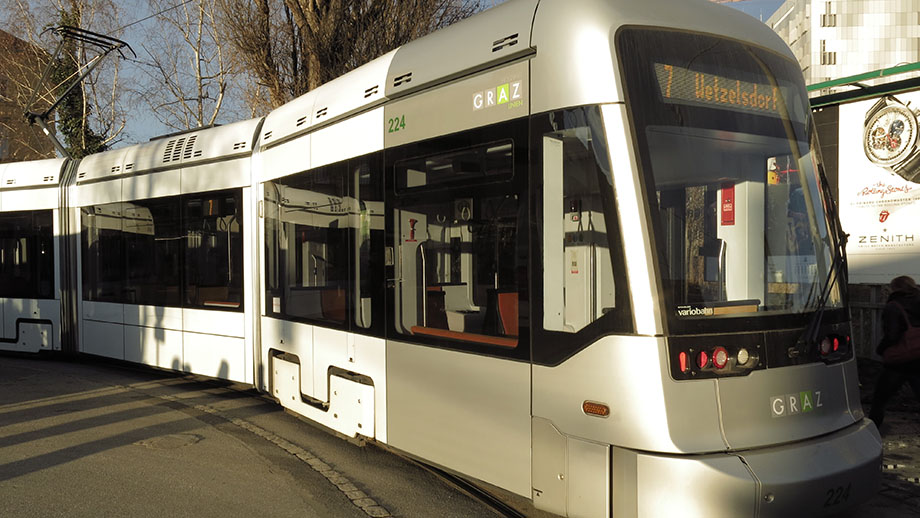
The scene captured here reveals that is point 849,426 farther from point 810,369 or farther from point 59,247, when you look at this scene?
point 59,247

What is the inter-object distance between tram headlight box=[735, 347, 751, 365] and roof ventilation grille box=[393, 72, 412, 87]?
2.87 meters

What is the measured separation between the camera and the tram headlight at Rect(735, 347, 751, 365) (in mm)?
4137


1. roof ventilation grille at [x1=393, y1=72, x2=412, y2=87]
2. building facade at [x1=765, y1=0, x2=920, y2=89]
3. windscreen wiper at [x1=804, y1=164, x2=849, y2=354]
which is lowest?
windscreen wiper at [x1=804, y1=164, x2=849, y2=354]

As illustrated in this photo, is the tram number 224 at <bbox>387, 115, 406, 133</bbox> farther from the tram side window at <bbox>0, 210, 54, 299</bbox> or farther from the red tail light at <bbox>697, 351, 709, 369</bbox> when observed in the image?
the tram side window at <bbox>0, 210, 54, 299</bbox>

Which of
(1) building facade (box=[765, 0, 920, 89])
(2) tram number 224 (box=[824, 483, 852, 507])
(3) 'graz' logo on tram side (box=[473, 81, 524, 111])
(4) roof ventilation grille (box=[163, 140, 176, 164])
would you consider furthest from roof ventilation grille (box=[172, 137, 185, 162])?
(1) building facade (box=[765, 0, 920, 89])

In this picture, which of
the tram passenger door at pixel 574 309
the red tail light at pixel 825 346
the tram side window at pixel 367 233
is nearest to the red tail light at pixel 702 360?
the tram passenger door at pixel 574 309

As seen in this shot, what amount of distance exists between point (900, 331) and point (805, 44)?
74154 mm

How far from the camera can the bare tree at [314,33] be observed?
1678 cm

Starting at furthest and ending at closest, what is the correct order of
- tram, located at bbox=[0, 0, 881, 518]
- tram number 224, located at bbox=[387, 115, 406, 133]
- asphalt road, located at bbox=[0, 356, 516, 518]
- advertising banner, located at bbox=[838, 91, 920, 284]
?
advertising banner, located at bbox=[838, 91, 920, 284] < tram number 224, located at bbox=[387, 115, 406, 133] < asphalt road, located at bbox=[0, 356, 516, 518] < tram, located at bbox=[0, 0, 881, 518]

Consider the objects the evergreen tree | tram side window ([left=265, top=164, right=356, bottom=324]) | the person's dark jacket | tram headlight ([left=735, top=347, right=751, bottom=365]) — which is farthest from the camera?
the evergreen tree

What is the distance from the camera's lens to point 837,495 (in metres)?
4.11

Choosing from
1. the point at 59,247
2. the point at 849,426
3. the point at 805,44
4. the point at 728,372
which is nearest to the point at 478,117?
the point at 728,372

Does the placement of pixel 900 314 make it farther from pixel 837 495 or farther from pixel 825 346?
pixel 837 495

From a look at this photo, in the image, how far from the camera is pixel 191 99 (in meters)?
29.2
